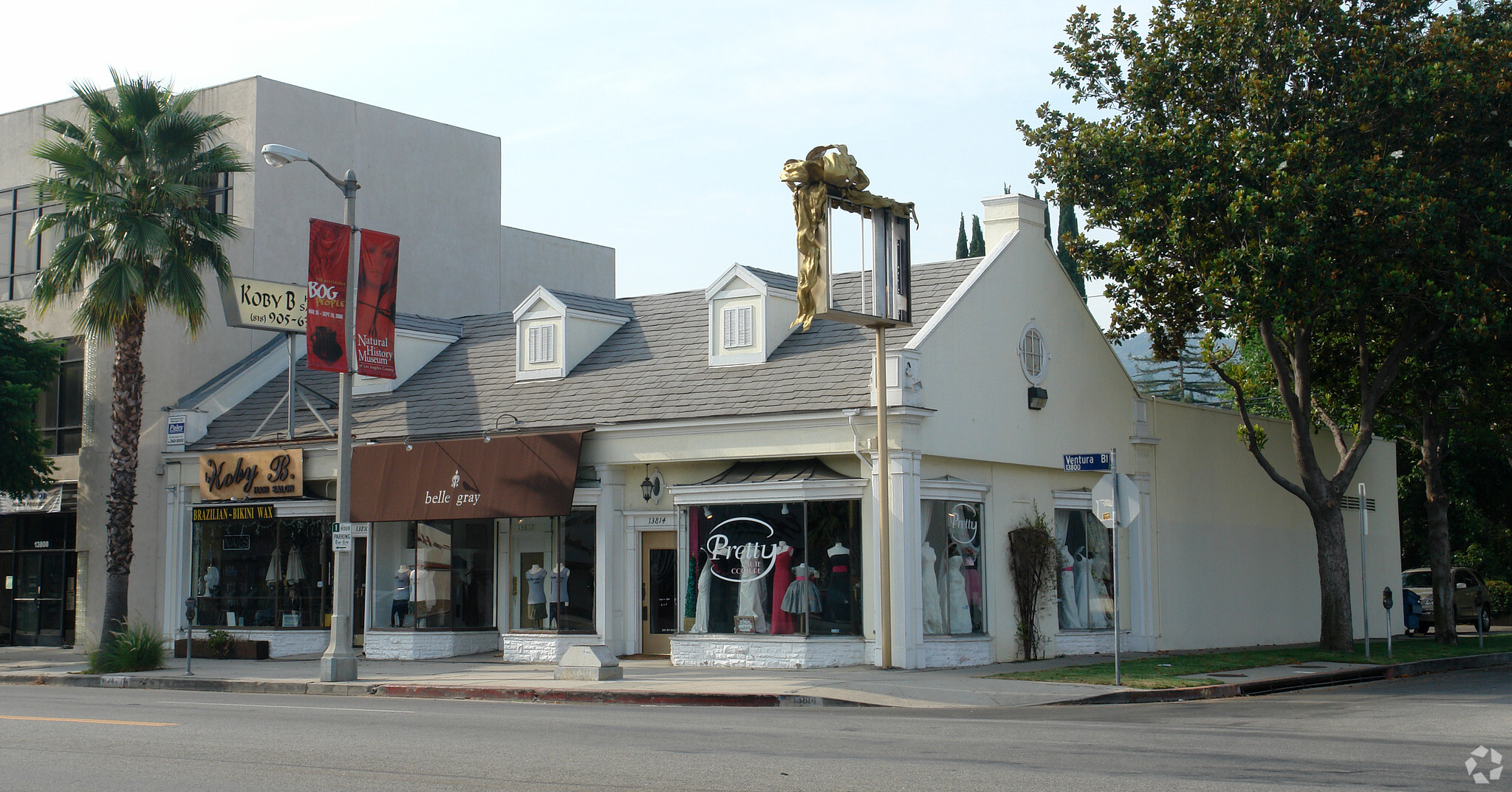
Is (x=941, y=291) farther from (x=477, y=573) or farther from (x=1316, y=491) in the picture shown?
(x=477, y=573)

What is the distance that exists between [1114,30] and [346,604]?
1628cm

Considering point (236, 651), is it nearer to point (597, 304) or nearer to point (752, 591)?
point (597, 304)

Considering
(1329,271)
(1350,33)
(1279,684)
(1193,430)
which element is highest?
(1350,33)

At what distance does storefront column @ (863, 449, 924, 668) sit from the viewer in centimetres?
2055

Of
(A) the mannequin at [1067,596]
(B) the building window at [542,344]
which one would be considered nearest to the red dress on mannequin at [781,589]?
(A) the mannequin at [1067,596]

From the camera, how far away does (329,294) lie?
851 inches

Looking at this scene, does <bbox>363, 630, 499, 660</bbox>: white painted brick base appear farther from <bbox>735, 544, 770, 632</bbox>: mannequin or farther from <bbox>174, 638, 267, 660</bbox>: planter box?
<bbox>735, 544, 770, 632</bbox>: mannequin

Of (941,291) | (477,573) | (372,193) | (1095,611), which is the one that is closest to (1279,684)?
(1095,611)

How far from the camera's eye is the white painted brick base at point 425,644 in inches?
976

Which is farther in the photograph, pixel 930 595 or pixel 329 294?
pixel 329 294

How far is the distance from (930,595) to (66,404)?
794 inches

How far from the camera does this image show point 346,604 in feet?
68.3

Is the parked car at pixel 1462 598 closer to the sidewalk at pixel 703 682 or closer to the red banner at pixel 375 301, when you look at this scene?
the sidewalk at pixel 703 682

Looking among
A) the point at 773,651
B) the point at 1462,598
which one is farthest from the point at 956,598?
the point at 1462,598
